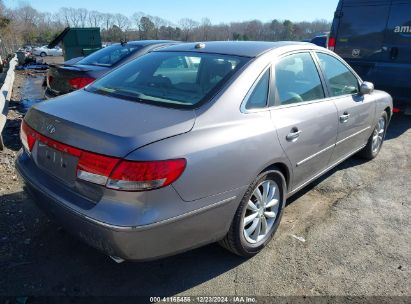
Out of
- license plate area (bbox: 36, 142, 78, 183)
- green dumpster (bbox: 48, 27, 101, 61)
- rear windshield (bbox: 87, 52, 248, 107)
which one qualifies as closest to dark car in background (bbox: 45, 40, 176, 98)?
rear windshield (bbox: 87, 52, 248, 107)

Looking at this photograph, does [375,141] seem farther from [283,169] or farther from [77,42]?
[77,42]

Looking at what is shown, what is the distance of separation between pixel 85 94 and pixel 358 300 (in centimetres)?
264

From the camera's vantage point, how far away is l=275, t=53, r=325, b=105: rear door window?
3121 mm

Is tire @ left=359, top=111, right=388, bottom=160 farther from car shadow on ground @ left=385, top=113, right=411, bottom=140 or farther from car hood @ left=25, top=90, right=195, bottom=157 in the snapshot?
car hood @ left=25, top=90, right=195, bottom=157

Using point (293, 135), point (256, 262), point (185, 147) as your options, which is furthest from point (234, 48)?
point (256, 262)

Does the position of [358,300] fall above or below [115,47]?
below

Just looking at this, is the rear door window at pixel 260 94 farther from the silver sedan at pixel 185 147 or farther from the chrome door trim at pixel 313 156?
the chrome door trim at pixel 313 156

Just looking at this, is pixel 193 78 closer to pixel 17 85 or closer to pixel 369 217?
pixel 369 217

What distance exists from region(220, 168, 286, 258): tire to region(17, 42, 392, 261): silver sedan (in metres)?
0.01

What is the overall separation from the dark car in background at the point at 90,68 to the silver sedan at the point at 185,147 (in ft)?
8.54

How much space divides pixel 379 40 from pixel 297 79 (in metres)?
4.91

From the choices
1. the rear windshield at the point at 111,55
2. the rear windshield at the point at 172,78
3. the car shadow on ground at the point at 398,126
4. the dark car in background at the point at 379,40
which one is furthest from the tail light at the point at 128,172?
the dark car in background at the point at 379,40

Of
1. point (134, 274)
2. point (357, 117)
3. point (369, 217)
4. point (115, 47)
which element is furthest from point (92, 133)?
point (115, 47)

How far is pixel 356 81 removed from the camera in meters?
4.39
